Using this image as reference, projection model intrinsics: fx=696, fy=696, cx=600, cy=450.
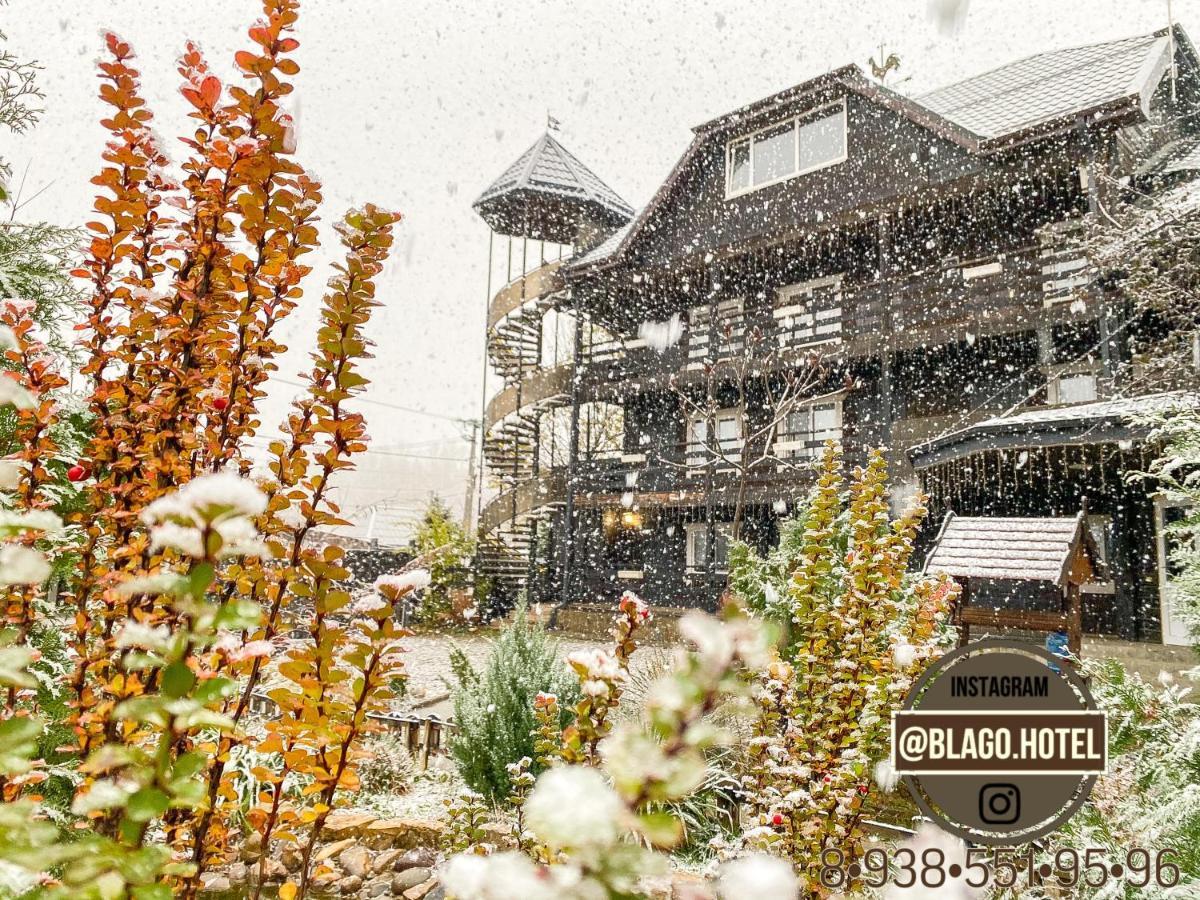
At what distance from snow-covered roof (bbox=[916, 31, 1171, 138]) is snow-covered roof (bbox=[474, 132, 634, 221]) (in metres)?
7.73

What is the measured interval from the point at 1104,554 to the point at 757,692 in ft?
33.1

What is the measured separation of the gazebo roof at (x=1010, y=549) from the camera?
4414mm

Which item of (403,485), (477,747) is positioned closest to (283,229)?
(477,747)


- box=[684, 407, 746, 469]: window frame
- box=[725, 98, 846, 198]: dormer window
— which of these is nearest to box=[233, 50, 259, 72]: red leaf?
box=[684, 407, 746, 469]: window frame

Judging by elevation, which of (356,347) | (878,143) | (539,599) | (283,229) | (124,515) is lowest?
(539,599)

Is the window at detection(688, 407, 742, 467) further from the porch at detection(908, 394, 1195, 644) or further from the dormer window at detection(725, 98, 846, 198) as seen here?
the porch at detection(908, 394, 1195, 644)

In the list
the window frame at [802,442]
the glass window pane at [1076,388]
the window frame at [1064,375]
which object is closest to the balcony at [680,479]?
the window frame at [802,442]

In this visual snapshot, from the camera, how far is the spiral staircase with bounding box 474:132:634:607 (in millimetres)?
16703

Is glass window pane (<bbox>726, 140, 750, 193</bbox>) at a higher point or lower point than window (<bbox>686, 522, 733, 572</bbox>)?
higher

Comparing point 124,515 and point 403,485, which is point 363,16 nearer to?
point 124,515

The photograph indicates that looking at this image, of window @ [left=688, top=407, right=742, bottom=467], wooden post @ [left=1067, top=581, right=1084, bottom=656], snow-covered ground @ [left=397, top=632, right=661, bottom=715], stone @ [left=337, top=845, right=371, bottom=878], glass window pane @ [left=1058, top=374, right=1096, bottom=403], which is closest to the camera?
stone @ [left=337, top=845, right=371, bottom=878]

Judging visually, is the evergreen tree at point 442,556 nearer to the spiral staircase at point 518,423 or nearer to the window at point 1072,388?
the spiral staircase at point 518,423

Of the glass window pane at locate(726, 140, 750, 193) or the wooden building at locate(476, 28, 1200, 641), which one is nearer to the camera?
the wooden building at locate(476, 28, 1200, 641)

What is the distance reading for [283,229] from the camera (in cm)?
153
